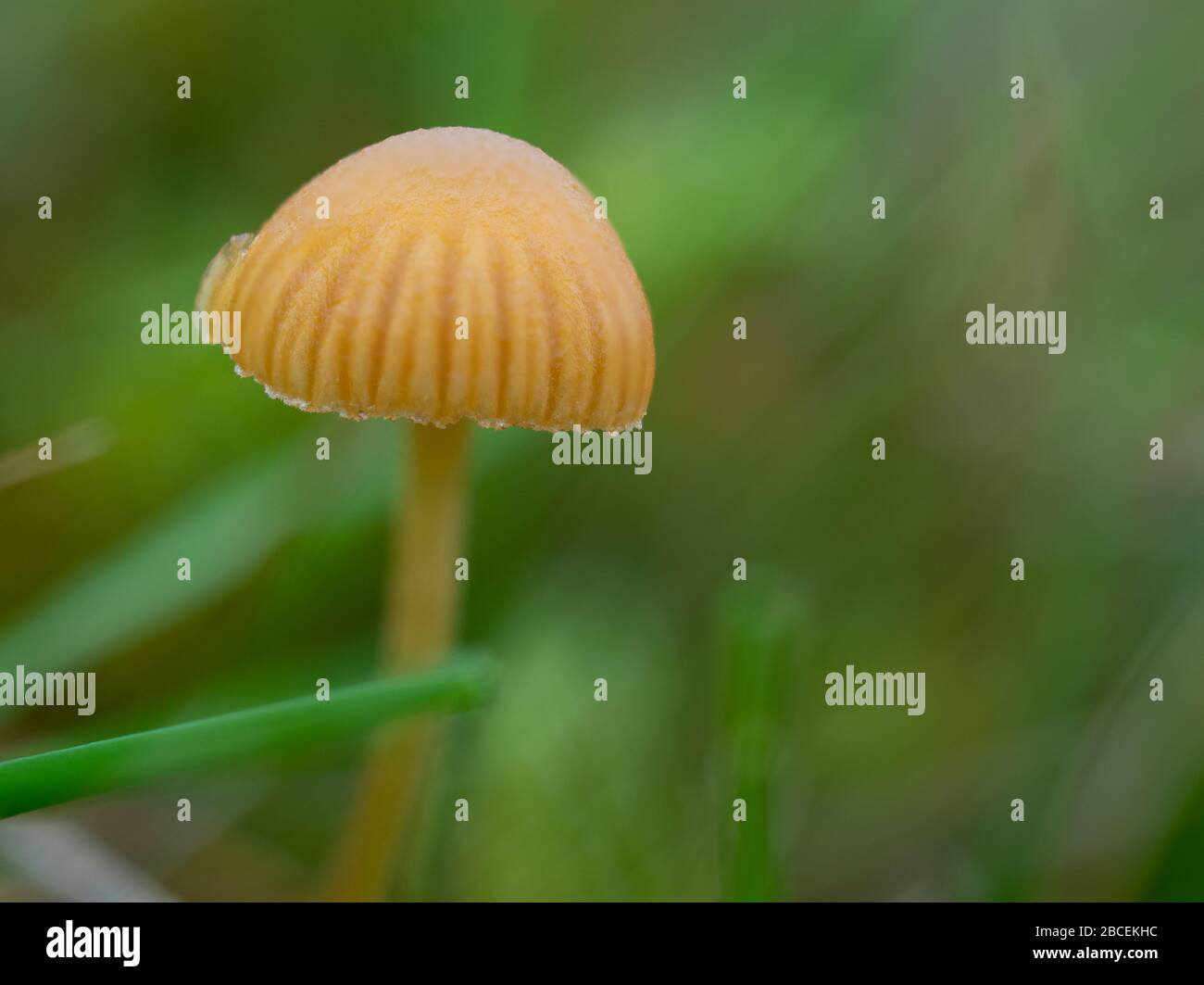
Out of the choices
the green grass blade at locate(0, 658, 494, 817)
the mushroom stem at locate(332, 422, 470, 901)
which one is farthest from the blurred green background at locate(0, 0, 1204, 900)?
the green grass blade at locate(0, 658, 494, 817)

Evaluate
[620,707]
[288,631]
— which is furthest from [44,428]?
[620,707]

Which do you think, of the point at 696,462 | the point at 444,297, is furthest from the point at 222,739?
the point at 696,462

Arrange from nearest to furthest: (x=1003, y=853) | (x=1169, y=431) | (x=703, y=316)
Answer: (x=1003, y=853), (x=1169, y=431), (x=703, y=316)

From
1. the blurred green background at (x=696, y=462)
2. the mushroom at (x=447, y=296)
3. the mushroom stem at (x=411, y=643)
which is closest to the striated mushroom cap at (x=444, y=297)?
the mushroom at (x=447, y=296)

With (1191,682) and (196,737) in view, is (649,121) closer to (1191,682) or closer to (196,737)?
(1191,682)

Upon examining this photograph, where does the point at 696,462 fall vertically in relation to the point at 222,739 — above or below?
above

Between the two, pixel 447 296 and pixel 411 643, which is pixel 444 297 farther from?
pixel 411 643
